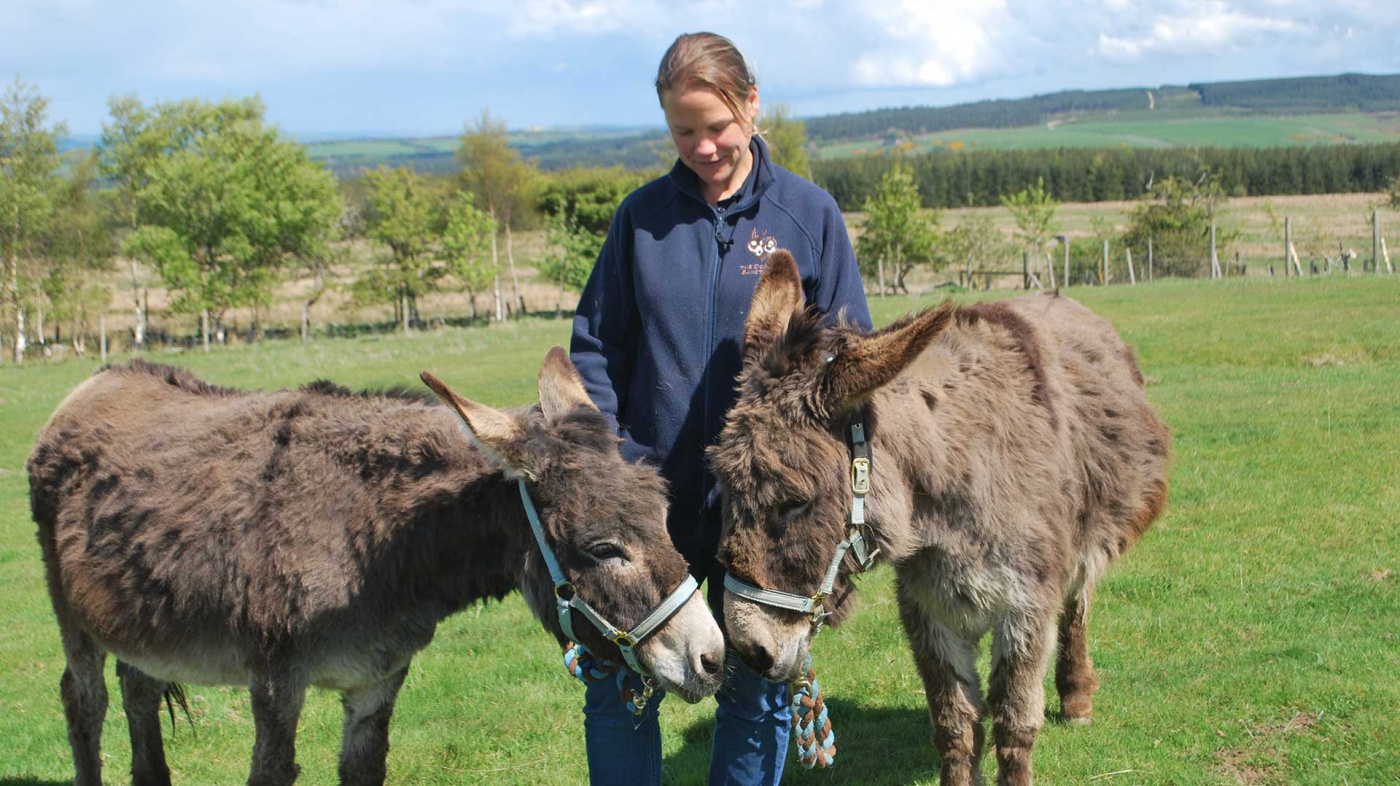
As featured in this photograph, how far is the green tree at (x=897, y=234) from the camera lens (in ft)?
151

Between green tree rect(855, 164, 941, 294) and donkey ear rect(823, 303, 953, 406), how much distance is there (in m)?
43.0

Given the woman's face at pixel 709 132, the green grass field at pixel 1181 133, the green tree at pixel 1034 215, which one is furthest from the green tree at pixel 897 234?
the green grass field at pixel 1181 133

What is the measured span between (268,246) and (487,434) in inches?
1956

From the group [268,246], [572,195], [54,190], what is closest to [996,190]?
[572,195]

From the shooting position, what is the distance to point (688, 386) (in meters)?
3.28

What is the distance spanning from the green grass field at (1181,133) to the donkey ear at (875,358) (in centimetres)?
12761

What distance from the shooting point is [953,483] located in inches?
134

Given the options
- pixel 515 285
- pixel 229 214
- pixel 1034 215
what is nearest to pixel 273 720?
pixel 1034 215

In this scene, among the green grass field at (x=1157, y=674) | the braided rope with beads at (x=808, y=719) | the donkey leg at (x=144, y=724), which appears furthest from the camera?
the donkey leg at (x=144, y=724)

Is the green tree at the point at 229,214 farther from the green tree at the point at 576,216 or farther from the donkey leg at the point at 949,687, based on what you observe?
the donkey leg at the point at 949,687

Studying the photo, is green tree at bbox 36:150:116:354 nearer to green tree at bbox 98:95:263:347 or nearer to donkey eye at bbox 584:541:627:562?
green tree at bbox 98:95:263:347

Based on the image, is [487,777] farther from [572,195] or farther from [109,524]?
[572,195]

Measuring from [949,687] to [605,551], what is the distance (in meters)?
1.68

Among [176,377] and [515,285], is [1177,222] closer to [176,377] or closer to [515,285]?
[515,285]
